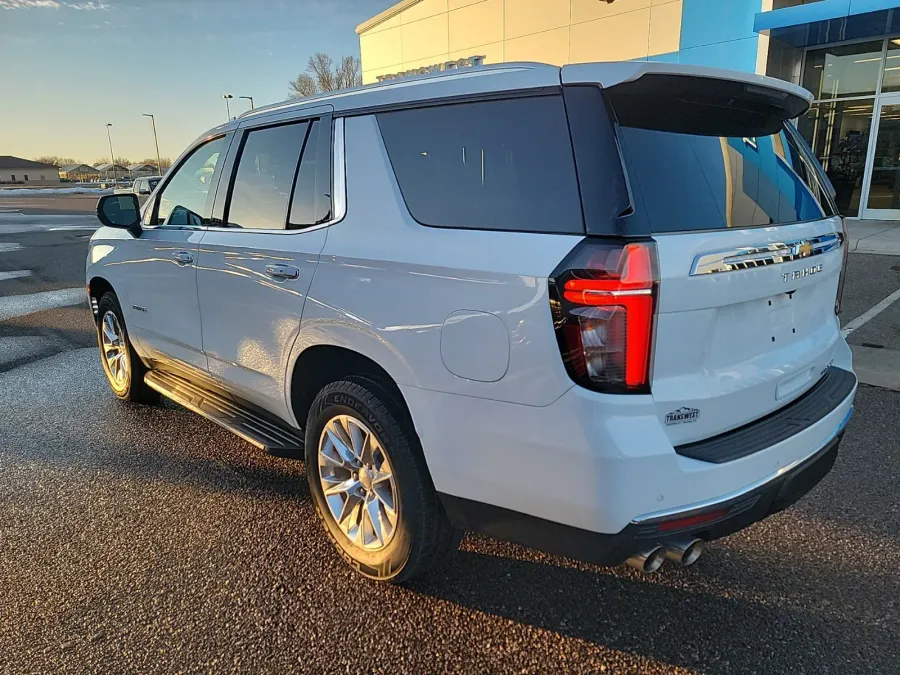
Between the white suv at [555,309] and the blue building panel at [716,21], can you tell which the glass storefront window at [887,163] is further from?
the white suv at [555,309]

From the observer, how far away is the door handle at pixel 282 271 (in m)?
2.75

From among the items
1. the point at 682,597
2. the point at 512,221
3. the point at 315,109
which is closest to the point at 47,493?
the point at 315,109

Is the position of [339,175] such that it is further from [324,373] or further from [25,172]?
[25,172]

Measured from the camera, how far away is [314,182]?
2820 millimetres

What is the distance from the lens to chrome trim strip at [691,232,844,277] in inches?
74.3

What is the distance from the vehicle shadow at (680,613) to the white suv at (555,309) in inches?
15.2

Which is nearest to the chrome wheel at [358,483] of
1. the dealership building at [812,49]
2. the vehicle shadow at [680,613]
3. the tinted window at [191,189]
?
the vehicle shadow at [680,613]

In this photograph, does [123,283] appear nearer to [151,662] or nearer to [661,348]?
[151,662]

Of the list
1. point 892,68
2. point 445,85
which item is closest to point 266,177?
point 445,85

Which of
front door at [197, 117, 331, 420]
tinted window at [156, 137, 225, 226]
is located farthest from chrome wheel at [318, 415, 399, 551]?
tinted window at [156, 137, 225, 226]

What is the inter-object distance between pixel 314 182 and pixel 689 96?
5.25 ft

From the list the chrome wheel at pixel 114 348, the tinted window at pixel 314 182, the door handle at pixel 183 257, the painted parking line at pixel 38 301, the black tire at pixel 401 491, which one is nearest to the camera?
the black tire at pixel 401 491

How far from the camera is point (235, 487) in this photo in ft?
11.4

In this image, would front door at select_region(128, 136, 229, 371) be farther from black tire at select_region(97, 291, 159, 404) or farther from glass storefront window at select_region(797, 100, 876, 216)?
glass storefront window at select_region(797, 100, 876, 216)
